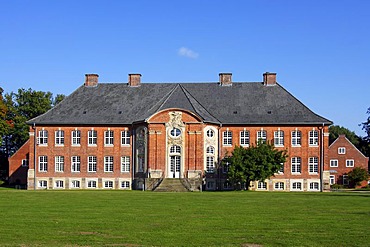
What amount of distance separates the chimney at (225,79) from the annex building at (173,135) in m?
0.11

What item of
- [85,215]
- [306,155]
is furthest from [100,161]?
[85,215]

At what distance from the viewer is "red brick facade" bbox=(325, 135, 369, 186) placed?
84750 mm

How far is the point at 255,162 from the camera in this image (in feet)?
187

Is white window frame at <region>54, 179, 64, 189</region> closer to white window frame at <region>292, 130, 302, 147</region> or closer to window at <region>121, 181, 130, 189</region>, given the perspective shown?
window at <region>121, 181, 130, 189</region>

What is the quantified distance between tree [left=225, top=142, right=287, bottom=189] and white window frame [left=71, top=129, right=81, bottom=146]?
652 inches

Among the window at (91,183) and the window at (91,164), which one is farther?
the window at (91,164)

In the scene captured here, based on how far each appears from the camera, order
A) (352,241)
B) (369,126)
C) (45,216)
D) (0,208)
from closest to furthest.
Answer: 1. (352,241)
2. (45,216)
3. (0,208)
4. (369,126)

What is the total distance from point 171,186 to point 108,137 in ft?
35.0

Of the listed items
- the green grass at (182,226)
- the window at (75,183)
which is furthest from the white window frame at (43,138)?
the green grass at (182,226)

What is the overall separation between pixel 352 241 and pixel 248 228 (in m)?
3.87

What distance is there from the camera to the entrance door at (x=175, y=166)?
59844mm

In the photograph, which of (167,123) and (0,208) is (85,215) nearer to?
(0,208)

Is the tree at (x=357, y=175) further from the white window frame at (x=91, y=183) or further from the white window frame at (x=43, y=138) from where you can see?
the white window frame at (x=43, y=138)

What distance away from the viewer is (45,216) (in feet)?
77.5
